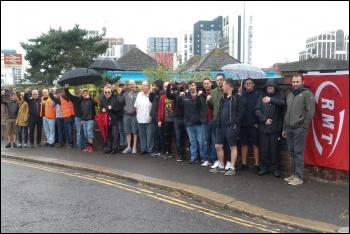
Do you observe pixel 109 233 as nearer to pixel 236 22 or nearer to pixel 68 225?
pixel 68 225

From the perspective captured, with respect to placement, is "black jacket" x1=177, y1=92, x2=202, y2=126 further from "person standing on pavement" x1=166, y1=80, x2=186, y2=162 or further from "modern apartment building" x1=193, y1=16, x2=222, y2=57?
"modern apartment building" x1=193, y1=16, x2=222, y2=57

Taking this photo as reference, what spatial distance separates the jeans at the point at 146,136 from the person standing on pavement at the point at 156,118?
98 millimetres

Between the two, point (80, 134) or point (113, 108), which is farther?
point (80, 134)

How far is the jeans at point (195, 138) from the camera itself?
30.2 feet

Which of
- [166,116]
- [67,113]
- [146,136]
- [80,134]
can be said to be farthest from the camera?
[67,113]

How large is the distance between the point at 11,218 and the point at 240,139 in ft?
15.5

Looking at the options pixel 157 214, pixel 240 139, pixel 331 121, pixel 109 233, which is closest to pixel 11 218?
pixel 109 233

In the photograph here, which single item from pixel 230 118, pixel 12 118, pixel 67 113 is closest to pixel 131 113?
pixel 67 113

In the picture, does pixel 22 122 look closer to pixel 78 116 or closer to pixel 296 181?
pixel 78 116

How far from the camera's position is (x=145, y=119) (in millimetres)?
10328

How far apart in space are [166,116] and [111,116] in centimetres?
185

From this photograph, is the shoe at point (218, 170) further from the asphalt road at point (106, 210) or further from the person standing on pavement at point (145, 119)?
the person standing on pavement at point (145, 119)

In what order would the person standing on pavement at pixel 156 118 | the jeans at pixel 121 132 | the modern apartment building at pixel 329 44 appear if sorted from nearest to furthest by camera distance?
the modern apartment building at pixel 329 44 < the person standing on pavement at pixel 156 118 < the jeans at pixel 121 132

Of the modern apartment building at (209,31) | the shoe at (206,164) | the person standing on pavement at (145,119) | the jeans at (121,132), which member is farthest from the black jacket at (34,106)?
the shoe at (206,164)
